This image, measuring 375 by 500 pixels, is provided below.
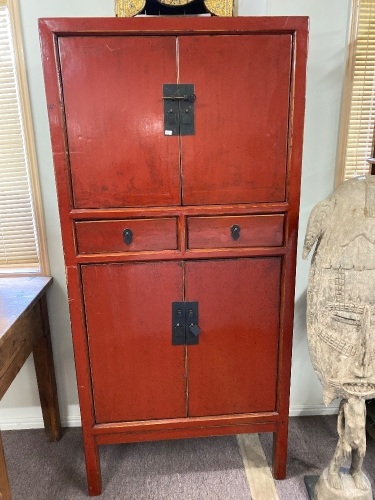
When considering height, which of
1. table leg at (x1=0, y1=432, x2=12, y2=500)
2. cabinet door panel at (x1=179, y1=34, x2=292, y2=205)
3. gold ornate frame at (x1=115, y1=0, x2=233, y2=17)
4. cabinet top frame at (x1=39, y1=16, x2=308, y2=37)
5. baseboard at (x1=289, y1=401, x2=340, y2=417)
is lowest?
baseboard at (x1=289, y1=401, x2=340, y2=417)

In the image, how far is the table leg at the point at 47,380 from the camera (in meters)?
1.96

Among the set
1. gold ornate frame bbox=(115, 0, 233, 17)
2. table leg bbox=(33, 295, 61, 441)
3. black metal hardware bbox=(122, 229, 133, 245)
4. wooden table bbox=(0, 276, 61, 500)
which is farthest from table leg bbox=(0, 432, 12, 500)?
gold ornate frame bbox=(115, 0, 233, 17)

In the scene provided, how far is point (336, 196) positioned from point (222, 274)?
50 centimetres

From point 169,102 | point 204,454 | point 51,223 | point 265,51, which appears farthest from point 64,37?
point 204,454

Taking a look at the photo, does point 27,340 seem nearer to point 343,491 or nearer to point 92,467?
point 92,467

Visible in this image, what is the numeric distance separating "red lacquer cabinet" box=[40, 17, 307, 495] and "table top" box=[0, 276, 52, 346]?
0.25 meters

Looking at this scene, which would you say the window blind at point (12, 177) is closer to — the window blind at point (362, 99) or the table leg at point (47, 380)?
the table leg at point (47, 380)

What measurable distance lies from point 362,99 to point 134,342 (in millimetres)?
1474

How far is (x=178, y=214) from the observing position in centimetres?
149

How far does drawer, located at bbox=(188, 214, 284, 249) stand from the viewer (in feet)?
4.97

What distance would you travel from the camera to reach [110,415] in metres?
1.70

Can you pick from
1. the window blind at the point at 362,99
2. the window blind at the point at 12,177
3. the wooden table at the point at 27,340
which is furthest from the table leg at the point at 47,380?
the window blind at the point at 362,99

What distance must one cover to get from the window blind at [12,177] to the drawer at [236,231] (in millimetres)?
895

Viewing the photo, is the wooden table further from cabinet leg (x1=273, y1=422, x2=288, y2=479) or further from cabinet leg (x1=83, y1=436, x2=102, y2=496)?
cabinet leg (x1=273, y1=422, x2=288, y2=479)
